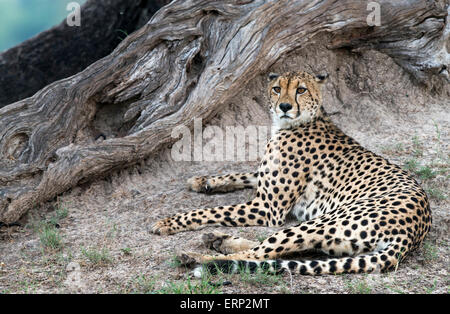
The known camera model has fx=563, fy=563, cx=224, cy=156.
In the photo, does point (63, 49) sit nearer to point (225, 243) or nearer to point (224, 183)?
point (224, 183)

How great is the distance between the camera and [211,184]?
5570 mm

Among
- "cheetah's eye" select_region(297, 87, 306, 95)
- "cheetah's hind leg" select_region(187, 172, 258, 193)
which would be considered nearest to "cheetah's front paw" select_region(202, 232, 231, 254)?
"cheetah's hind leg" select_region(187, 172, 258, 193)

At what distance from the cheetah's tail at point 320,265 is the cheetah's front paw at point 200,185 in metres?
1.80

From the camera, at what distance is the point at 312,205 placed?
4879mm

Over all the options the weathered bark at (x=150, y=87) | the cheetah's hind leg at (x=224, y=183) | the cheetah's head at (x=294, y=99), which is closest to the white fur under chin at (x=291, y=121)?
the cheetah's head at (x=294, y=99)

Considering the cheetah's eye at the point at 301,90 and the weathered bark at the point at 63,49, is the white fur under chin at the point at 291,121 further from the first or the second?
the weathered bark at the point at 63,49

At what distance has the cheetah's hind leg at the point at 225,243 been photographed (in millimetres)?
4262

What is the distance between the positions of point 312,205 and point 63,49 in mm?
4247

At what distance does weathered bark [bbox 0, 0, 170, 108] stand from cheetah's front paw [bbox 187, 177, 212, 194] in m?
2.70

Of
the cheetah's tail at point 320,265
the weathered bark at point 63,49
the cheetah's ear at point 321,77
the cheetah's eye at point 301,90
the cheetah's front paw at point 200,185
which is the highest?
the weathered bark at point 63,49

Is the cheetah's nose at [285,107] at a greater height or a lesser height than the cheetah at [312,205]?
greater

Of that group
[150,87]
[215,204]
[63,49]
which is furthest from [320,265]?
[63,49]
